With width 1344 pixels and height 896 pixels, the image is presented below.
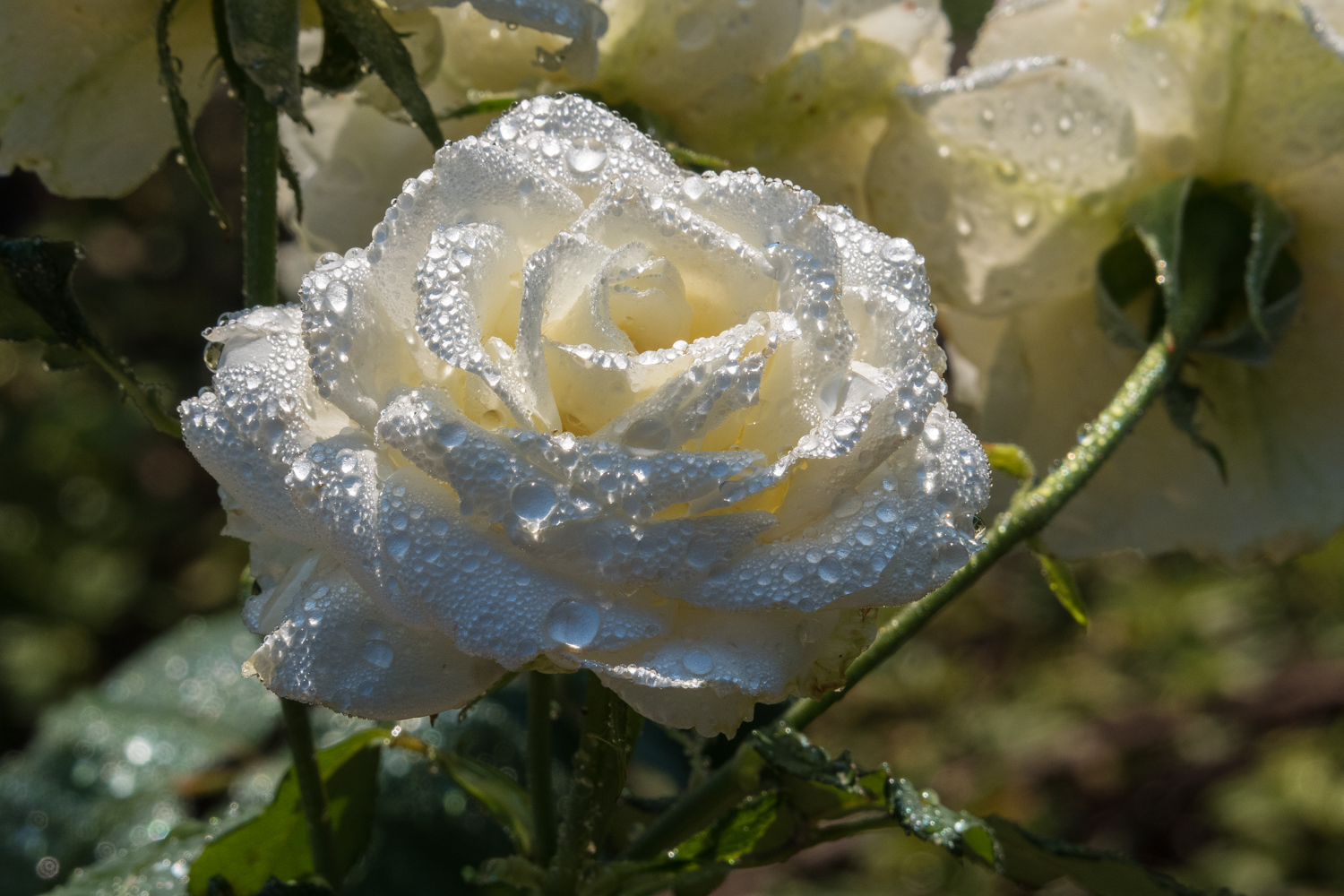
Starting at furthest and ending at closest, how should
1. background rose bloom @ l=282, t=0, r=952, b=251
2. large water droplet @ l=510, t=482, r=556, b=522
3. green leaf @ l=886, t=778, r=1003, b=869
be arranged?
background rose bloom @ l=282, t=0, r=952, b=251 → green leaf @ l=886, t=778, r=1003, b=869 → large water droplet @ l=510, t=482, r=556, b=522

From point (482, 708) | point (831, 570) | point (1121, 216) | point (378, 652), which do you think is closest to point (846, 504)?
point (831, 570)

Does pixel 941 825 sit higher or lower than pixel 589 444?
lower

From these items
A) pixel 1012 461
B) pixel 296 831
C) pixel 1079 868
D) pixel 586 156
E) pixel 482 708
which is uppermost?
pixel 586 156

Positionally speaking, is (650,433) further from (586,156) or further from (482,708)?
(482,708)

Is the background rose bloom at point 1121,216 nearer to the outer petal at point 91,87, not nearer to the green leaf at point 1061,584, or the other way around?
the green leaf at point 1061,584

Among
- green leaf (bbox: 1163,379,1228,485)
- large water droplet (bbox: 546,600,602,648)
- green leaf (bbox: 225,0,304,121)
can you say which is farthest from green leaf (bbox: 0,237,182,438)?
green leaf (bbox: 1163,379,1228,485)

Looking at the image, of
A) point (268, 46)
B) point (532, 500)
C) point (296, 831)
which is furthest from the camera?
point (296, 831)

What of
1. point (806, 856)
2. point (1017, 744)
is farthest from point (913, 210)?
point (1017, 744)

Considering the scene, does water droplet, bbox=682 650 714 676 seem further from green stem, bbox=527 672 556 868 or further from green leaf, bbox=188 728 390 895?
green leaf, bbox=188 728 390 895
